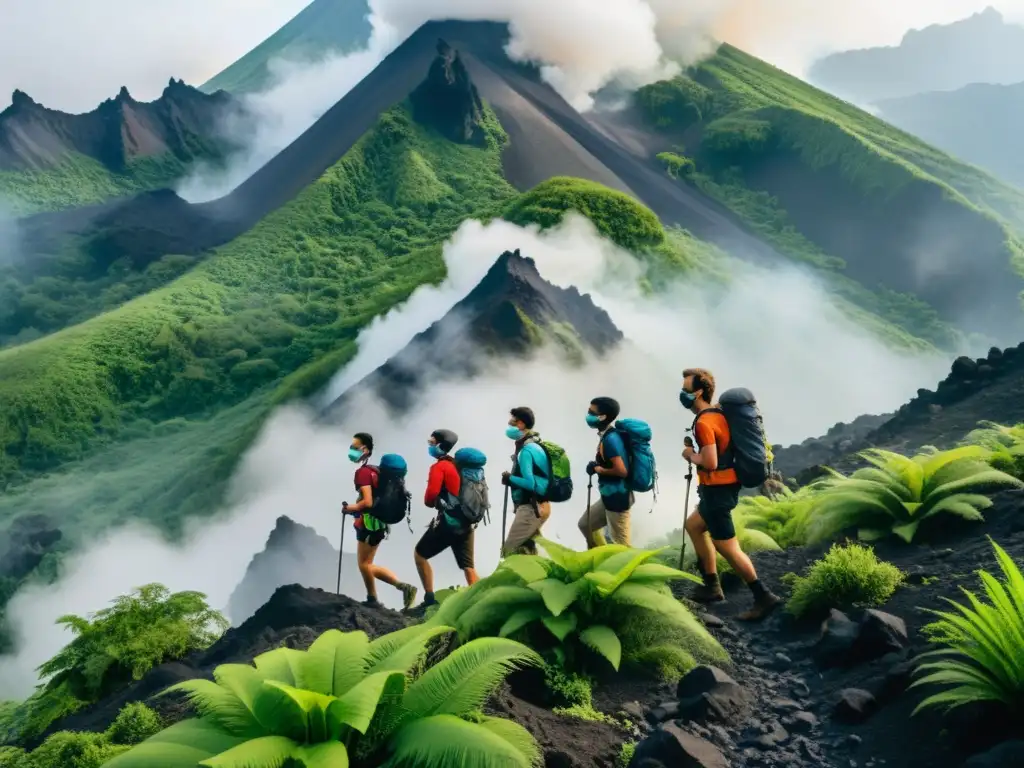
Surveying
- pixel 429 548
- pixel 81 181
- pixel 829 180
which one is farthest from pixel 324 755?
pixel 81 181

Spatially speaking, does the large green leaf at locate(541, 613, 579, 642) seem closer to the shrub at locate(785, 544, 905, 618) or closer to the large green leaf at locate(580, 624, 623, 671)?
the large green leaf at locate(580, 624, 623, 671)

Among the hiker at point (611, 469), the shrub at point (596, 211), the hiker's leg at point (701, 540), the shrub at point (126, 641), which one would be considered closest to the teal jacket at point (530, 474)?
the hiker at point (611, 469)

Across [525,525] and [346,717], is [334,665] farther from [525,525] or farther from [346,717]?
[525,525]

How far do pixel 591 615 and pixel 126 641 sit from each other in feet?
21.7

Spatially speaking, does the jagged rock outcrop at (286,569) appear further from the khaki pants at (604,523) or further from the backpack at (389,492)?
the khaki pants at (604,523)

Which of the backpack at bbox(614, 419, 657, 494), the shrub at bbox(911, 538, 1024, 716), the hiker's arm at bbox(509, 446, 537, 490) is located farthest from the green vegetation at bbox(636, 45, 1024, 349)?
the shrub at bbox(911, 538, 1024, 716)

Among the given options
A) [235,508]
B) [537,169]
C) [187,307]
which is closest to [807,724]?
[235,508]

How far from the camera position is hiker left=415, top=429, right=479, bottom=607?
380 inches

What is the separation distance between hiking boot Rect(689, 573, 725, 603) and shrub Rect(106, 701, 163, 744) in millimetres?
4991

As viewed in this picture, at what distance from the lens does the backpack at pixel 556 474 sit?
9070 mm

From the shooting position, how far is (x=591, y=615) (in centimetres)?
625

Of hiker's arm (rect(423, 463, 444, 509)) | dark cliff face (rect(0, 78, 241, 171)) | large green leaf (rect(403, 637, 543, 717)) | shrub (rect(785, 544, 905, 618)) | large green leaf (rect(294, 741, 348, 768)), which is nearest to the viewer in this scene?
large green leaf (rect(294, 741, 348, 768))

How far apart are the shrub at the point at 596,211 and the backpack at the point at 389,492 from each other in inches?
3293

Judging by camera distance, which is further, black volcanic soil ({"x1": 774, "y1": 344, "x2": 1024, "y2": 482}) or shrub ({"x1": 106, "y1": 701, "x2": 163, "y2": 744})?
black volcanic soil ({"x1": 774, "y1": 344, "x2": 1024, "y2": 482})
